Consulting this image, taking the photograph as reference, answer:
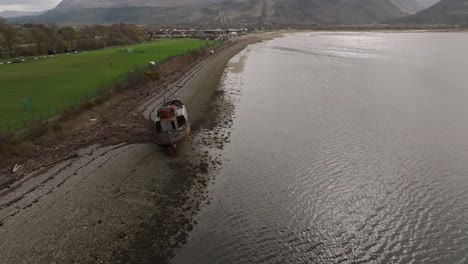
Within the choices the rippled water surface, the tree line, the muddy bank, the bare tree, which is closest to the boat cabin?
the muddy bank

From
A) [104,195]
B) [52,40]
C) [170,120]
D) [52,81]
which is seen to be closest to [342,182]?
[170,120]

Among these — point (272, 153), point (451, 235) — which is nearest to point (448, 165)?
point (451, 235)

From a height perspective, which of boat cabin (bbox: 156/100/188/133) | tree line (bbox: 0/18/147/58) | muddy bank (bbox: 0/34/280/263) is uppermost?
tree line (bbox: 0/18/147/58)

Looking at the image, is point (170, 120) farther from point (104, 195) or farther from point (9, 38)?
point (9, 38)

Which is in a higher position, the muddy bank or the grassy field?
the grassy field

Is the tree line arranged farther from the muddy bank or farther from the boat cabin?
the boat cabin

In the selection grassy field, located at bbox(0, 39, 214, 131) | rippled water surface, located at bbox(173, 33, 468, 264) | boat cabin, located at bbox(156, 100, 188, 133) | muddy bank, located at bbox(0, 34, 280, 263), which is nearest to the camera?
muddy bank, located at bbox(0, 34, 280, 263)

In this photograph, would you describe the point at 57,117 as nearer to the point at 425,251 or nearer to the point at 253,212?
the point at 253,212
